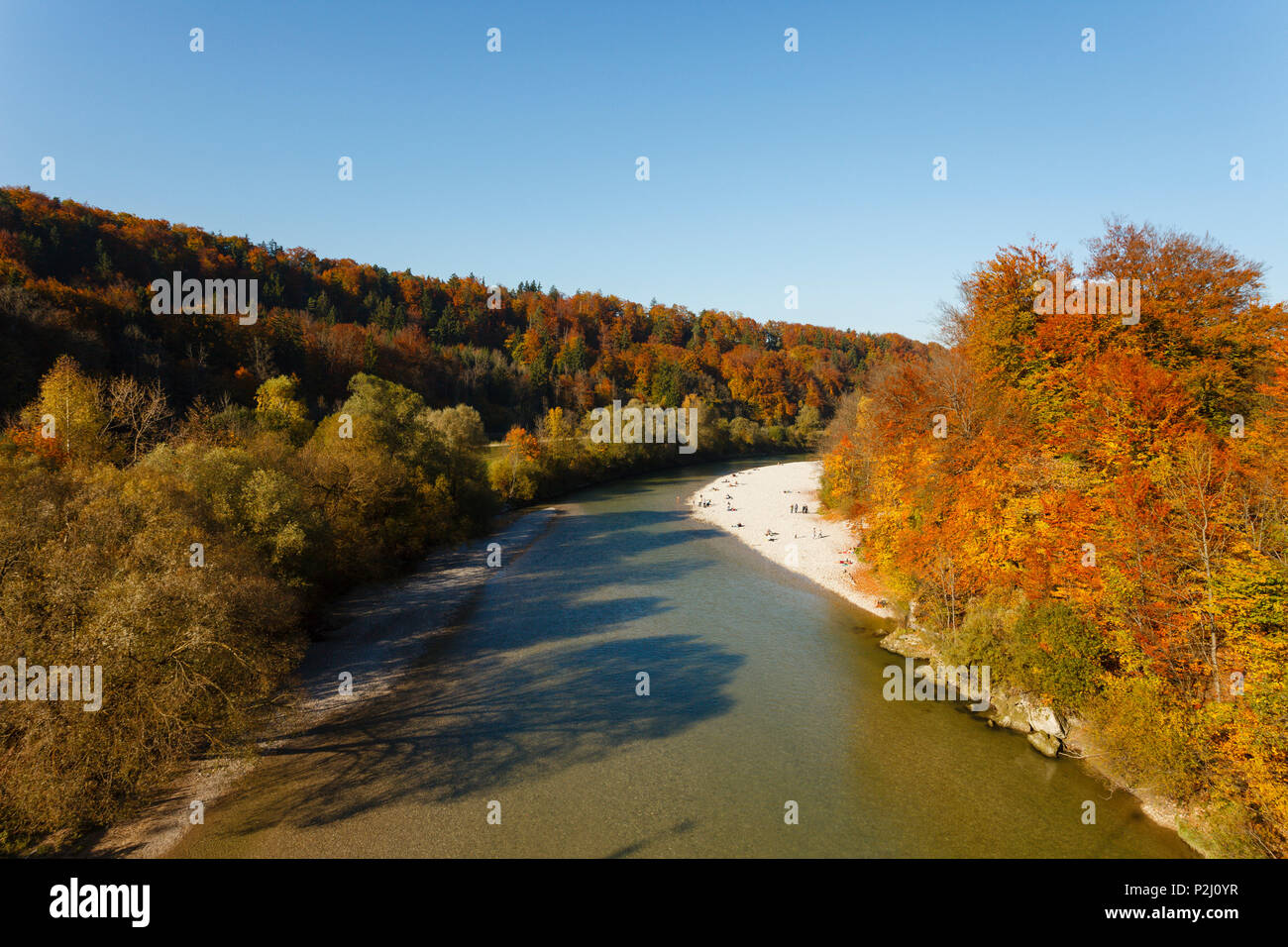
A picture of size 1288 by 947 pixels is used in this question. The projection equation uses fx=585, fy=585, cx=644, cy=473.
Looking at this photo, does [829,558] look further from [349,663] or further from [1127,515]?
[349,663]

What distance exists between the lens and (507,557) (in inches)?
1480

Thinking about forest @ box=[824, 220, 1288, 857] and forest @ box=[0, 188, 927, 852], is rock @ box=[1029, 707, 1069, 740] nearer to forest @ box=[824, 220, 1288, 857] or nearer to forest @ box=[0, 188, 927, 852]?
forest @ box=[824, 220, 1288, 857]

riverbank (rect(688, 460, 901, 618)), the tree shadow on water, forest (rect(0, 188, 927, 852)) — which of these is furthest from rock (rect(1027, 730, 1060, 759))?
forest (rect(0, 188, 927, 852))

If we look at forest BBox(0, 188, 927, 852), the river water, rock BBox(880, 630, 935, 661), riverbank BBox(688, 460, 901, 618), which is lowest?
the river water

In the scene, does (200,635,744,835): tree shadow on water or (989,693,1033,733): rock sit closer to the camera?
(200,635,744,835): tree shadow on water

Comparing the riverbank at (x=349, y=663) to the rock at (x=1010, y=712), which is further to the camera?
A: the rock at (x=1010, y=712)

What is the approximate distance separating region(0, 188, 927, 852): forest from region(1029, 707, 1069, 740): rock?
21.3 m

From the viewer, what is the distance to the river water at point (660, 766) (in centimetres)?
1315

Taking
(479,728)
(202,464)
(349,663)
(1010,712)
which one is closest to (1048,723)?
(1010,712)

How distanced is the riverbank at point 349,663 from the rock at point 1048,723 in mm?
20661

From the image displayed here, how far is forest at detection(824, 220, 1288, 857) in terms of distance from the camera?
12.9m

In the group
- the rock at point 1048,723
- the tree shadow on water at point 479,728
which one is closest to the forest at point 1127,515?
the rock at point 1048,723

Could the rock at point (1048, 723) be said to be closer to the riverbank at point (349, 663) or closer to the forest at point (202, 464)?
the riverbank at point (349, 663)

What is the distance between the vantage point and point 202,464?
69.3 ft
